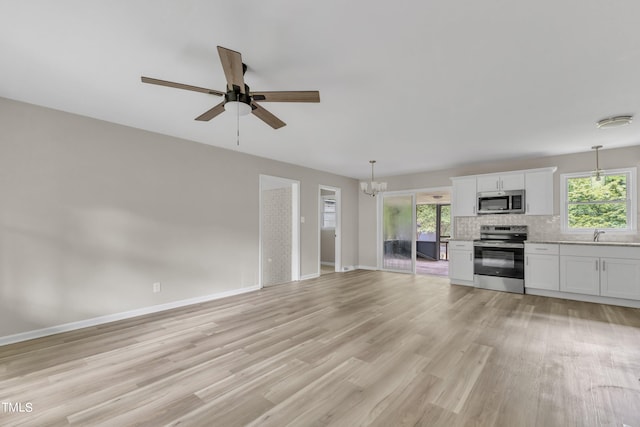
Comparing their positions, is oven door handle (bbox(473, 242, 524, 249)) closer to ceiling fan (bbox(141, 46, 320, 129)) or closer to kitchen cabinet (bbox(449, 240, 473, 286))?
kitchen cabinet (bbox(449, 240, 473, 286))

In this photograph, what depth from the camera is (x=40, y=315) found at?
301cm

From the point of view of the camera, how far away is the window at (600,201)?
180 inches

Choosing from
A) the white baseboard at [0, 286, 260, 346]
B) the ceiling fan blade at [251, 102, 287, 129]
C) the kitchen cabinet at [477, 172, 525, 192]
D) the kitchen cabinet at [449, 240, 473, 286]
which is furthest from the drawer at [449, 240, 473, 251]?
the ceiling fan blade at [251, 102, 287, 129]

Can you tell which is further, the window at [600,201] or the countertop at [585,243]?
the window at [600,201]

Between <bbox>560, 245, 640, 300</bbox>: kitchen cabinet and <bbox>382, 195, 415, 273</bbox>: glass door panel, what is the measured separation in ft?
9.54

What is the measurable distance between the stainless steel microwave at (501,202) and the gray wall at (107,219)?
4.68m

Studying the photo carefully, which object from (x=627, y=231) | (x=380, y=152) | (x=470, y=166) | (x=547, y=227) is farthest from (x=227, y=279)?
(x=627, y=231)

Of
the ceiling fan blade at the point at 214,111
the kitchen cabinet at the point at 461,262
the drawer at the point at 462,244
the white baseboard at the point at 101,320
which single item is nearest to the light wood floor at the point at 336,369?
the white baseboard at the point at 101,320

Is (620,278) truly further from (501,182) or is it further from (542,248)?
(501,182)

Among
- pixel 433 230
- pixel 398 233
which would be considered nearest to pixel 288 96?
pixel 398 233

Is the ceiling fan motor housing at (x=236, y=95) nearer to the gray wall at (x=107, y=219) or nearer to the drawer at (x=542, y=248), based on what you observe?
the gray wall at (x=107, y=219)

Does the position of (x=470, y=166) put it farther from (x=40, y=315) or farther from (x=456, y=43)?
(x=40, y=315)

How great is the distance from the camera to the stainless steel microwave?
5.26m

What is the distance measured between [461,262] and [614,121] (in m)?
3.23
